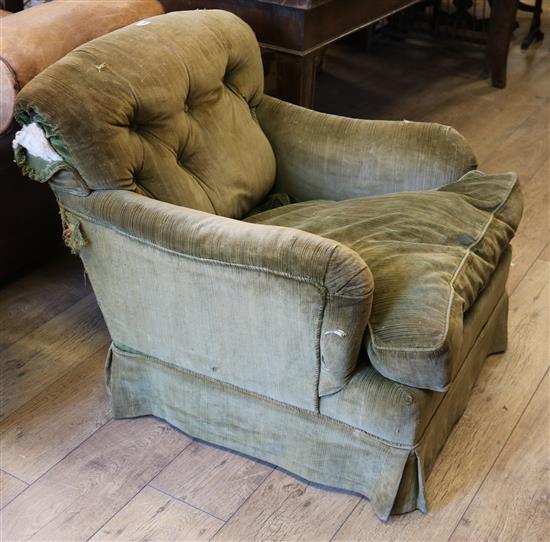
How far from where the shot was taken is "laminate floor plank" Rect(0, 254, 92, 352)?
2094 millimetres

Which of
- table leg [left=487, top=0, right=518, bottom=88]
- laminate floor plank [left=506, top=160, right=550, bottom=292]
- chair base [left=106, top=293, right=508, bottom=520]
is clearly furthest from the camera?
table leg [left=487, top=0, right=518, bottom=88]

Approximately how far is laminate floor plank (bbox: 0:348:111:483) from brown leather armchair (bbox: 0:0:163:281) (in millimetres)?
442

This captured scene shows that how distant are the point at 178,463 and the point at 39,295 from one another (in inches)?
30.4

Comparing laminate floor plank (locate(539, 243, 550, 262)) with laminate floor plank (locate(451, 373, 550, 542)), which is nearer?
laminate floor plank (locate(451, 373, 550, 542))

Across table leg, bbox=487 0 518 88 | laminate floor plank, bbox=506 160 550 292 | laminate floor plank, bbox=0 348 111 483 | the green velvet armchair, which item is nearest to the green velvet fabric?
the green velvet armchair

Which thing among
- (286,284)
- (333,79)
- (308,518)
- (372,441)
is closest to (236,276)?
(286,284)

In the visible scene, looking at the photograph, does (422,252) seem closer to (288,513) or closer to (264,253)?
(264,253)

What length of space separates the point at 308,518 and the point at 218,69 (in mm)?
1012

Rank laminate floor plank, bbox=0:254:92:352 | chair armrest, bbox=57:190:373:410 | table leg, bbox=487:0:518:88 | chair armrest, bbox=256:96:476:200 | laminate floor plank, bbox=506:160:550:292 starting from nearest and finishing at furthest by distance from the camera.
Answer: chair armrest, bbox=57:190:373:410, chair armrest, bbox=256:96:476:200, laminate floor plank, bbox=0:254:92:352, laminate floor plank, bbox=506:160:550:292, table leg, bbox=487:0:518:88

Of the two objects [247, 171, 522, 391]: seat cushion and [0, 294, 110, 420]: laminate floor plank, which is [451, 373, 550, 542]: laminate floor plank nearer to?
[247, 171, 522, 391]: seat cushion

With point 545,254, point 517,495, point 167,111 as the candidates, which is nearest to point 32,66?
point 167,111

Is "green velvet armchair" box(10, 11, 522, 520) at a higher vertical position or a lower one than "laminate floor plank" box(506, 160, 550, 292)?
higher

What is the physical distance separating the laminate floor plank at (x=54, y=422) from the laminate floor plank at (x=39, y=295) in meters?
0.24

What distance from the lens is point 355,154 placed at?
185 centimetres
